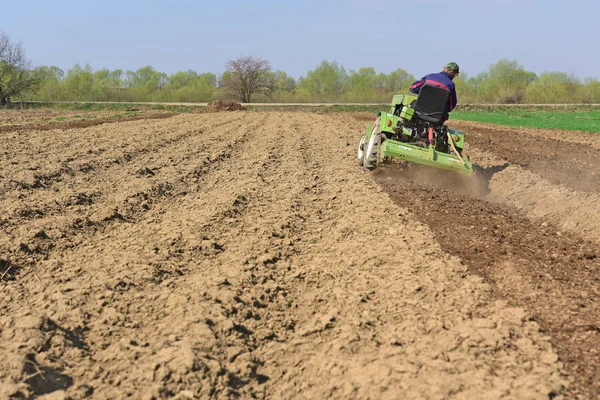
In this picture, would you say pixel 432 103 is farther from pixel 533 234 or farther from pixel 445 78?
pixel 533 234

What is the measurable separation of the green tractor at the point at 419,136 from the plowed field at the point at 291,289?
568 millimetres

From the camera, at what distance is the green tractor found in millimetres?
7766

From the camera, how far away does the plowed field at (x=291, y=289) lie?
2.85 meters

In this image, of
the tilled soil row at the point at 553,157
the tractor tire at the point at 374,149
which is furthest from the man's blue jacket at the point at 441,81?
the tilled soil row at the point at 553,157

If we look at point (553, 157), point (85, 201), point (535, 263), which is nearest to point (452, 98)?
point (535, 263)

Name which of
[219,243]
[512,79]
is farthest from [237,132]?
[512,79]

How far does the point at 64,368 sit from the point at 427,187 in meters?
6.18

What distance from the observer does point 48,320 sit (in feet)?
10.9

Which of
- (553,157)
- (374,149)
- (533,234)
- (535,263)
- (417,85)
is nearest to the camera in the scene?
(535,263)

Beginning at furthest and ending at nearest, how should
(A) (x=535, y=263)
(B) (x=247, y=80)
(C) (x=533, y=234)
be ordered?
(B) (x=247, y=80) < (C) (x=533, y=234) < (A) (x=535, y=263)

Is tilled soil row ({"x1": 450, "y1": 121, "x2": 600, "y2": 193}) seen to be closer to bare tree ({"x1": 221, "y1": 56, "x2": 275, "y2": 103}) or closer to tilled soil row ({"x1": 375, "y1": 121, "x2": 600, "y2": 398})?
tilled soil row ({"x1": 375, "y1": 121, "x2": 600, "y2": 398})

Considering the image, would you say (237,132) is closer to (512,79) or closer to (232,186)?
(232,186)

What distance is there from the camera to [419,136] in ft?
28.3

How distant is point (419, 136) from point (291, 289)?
5291mm
